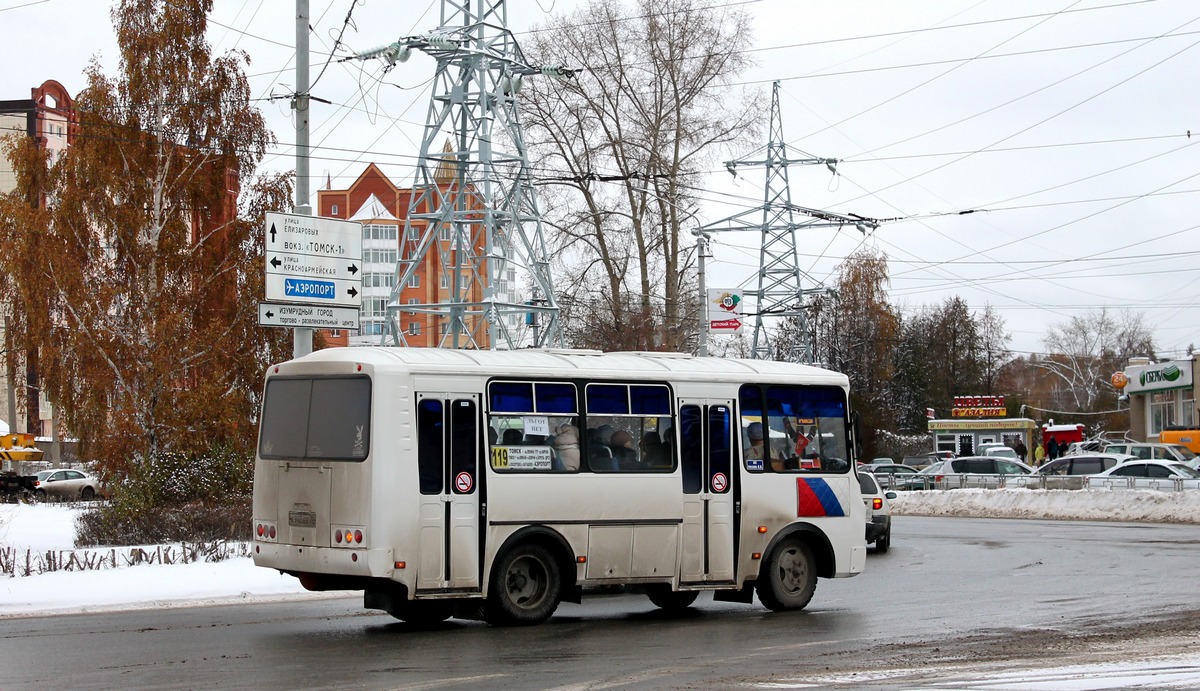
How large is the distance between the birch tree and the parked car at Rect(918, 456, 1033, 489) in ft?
84.4

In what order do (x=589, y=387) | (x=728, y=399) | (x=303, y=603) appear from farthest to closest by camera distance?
1. (x=303, y=603)
2. (x=728, y=399)
3. (x=589, y=387)

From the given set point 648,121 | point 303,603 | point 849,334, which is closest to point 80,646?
point 303,603

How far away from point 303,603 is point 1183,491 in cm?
2922

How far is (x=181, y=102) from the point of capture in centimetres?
3409

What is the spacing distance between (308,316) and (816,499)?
782 cm

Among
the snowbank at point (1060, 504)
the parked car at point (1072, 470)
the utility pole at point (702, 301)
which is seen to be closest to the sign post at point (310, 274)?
the utility pole at point (702, 301)

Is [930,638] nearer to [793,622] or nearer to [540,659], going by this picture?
[793,622]

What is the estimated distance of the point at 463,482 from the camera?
563 inches

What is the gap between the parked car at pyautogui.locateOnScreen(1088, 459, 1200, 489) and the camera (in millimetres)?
41500

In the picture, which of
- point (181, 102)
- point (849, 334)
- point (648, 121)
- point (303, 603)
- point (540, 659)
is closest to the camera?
point (540, 659)

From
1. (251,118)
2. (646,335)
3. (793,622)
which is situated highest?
(251,118)

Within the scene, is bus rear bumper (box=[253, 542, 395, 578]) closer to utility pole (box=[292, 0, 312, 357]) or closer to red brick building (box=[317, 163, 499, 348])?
utility pole (box=[292, 0, 312, 357])

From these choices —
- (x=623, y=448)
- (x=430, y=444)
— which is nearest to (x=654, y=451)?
(x=623, y=448)

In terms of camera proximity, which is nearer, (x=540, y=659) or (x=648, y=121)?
(x=540, y=659)
